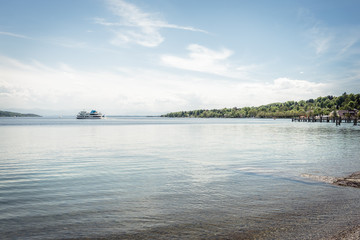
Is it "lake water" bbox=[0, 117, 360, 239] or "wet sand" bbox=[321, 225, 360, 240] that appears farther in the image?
"lake water" bbox=[0, 117, 360, 239]

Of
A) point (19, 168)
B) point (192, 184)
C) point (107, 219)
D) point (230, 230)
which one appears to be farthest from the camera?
point (19, 168)

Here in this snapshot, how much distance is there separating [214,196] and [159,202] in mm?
2862

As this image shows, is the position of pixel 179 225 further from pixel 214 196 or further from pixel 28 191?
pixel 28 191

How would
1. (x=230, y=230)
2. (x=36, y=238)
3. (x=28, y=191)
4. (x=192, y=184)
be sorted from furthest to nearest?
(x=192, y=184) → (x=28, y=191) → (x=230, y=230) → (x=36, y=238)

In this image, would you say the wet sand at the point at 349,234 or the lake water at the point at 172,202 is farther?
the lake water at the point at 172,202

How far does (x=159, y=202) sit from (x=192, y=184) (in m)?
4.07

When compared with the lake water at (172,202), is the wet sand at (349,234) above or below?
above

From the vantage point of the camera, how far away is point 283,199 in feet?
43.0

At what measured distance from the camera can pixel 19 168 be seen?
21.7 m

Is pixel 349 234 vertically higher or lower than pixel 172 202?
higher

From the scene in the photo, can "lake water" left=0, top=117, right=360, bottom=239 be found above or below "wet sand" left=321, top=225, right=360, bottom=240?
below

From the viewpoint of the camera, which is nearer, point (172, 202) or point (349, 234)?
point (349, 234)

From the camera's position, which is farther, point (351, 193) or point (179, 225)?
point (351, 193)

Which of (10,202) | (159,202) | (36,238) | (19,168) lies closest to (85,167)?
(19,168)
